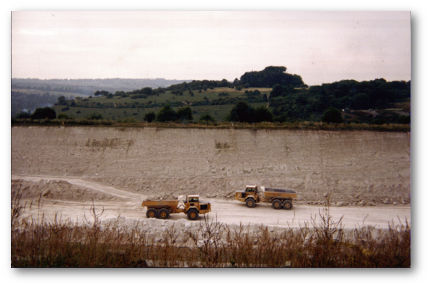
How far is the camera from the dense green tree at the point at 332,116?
11.8 meters

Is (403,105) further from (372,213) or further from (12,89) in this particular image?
(12,89)

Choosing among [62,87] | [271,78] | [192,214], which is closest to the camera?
[62,87]

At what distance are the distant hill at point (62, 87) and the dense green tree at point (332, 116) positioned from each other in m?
5.42

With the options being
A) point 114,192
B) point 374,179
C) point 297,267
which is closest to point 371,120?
point 374,179

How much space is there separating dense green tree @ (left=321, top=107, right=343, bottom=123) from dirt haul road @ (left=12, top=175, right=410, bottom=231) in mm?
3185

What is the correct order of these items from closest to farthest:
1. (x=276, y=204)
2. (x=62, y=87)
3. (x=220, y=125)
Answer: (x=62, y=87)
(x=276, y=204)
(x=220, y=125)

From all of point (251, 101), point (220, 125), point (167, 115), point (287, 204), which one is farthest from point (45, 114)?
point (287, 204)

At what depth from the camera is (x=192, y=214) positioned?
973 cm

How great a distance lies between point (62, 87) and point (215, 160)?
6178 mm

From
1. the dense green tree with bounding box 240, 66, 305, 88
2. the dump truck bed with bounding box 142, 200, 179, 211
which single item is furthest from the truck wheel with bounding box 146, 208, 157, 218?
the dense green tree with bounding box 240, 66, 305, 88

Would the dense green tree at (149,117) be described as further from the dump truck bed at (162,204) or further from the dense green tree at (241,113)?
the dump truck bed at (162,204)

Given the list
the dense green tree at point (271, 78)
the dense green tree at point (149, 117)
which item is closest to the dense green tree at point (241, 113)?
the dense green tree at point (271, 78)

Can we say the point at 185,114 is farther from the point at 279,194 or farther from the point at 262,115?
the point at 279,194

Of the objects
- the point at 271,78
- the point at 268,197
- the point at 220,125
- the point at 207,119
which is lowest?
the point at 268,197
